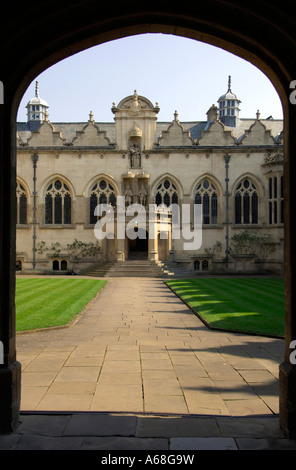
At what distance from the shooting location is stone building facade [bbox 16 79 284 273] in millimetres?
35594

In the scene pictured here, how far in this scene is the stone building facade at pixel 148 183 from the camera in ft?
117

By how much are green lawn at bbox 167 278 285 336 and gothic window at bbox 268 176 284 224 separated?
15242 mm

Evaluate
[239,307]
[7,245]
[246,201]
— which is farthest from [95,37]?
[246,201]

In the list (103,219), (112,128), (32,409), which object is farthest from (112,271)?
(32,409)

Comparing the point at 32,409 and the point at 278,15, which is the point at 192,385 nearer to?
the point at 32,409

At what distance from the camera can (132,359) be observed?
8.32 m

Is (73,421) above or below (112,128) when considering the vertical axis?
below

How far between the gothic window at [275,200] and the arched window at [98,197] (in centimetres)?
1170

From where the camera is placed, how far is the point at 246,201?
1435 inches

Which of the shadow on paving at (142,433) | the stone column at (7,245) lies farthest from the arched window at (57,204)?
the shadow on paving at (142,433)

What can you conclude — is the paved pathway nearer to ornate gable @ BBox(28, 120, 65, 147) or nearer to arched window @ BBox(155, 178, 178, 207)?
arched window @ BBox(155, 178, 178, 207)

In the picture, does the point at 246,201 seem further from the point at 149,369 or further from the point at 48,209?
the point at 149,369

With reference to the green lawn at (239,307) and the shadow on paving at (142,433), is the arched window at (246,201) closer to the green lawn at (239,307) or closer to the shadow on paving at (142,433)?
the green lawn at (239,307)
